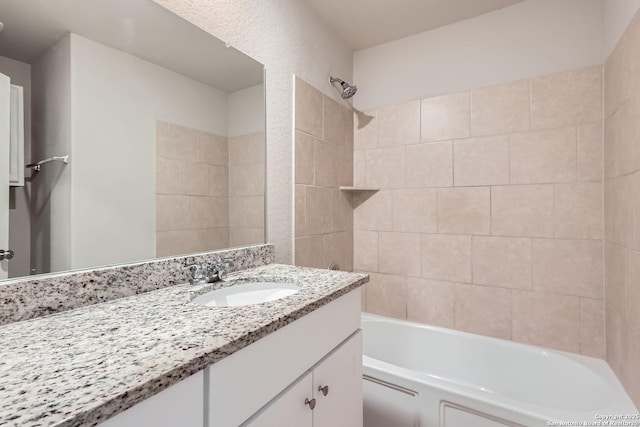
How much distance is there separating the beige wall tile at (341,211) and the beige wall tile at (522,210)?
92cm

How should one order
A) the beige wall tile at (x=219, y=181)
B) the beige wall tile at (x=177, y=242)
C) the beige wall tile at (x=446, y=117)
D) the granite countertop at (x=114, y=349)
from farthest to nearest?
the beige wall tile at (x=446, y=117), the beige wall tile at (x=219, y=181), the beige wall tile at (x=177, y=242), the granite countertop at (x=114, y=349)

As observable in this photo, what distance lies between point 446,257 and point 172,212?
5.34 feet

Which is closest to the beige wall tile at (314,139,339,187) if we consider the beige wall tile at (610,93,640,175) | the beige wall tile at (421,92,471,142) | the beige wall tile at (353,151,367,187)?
the beige wall tile at (353,151,367,187)

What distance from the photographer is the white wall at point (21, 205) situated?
2.50 feet

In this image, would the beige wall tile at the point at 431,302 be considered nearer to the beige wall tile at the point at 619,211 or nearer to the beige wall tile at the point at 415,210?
the beige wall tile at the point at 415,210

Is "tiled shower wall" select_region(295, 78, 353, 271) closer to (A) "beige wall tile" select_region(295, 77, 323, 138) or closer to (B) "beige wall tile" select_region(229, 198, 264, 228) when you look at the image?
(A) "beige wall tile" select_region(295, 77, 323, 138)

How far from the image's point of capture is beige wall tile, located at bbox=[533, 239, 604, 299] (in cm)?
159

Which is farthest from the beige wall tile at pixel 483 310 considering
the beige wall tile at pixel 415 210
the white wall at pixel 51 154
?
the white wall at pixel 51 154

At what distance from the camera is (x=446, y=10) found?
5.96 ft

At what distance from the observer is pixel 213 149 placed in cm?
128

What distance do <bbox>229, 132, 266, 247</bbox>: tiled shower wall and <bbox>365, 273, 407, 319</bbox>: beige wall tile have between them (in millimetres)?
1078

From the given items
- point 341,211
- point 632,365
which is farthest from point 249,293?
point 632,365

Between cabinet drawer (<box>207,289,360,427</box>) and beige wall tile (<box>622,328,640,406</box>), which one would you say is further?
beige wall tile (<box>622,328,640,406</box>)

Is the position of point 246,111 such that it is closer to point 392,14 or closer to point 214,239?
point 214,239
